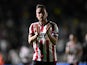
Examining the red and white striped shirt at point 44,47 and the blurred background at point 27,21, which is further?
the blurred background at point 27,21

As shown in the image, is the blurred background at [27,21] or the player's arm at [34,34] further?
the blurred background at [27,21]

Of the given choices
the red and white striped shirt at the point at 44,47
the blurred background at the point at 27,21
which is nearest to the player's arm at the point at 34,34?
the red and white striped shirt at the point at 44,47

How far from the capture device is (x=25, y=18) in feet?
67.1

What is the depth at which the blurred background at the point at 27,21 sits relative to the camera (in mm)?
Answer: 18656

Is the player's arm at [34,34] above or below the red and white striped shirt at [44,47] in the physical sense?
above

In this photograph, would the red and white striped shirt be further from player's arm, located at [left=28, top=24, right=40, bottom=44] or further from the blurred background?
the blurred background

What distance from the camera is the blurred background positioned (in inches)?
734

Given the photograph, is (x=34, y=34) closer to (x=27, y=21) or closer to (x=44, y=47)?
(x=44, y=47)

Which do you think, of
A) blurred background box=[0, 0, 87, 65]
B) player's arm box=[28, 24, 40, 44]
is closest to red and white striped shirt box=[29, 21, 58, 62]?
player's arm box=[28, 24, 40, 44]

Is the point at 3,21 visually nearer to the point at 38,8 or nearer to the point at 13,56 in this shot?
the point at 13,56

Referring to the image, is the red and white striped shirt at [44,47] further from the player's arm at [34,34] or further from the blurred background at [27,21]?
the blurred background at [27,21]

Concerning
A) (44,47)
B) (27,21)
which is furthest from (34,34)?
(27,21)

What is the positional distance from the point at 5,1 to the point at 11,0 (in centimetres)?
40

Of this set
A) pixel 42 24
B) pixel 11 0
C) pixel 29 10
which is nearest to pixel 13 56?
pixel 29 10
